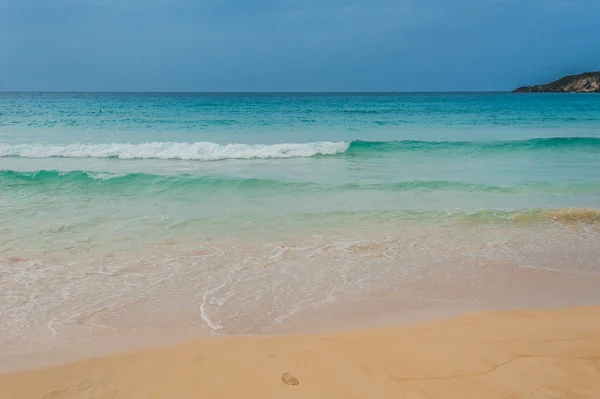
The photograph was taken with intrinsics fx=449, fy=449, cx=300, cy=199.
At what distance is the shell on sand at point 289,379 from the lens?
3.32m

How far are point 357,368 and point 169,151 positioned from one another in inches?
592

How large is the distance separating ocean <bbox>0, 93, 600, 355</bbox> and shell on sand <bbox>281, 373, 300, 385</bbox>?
775 millimetres

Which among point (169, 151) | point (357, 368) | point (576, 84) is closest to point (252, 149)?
point (169, 151)

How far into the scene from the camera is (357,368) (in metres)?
3.51

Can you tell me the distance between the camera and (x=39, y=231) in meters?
7.33

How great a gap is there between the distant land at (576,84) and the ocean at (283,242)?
11714 centimetres

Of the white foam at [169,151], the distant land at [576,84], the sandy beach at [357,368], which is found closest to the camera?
the sandy beach at [357,368]

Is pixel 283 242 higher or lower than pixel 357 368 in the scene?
higher

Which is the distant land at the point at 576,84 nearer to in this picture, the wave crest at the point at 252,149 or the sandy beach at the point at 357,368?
the wave crest at the point at 252,149

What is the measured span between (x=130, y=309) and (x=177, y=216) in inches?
152

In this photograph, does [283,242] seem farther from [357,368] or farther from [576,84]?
[576,84]

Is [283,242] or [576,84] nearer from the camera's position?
[283,242]

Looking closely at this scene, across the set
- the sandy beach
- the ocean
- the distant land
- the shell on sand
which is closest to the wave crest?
the ocean

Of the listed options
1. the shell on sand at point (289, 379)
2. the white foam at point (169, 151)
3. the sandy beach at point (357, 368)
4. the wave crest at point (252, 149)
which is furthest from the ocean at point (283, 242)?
the wave crest at point (252, 149)
